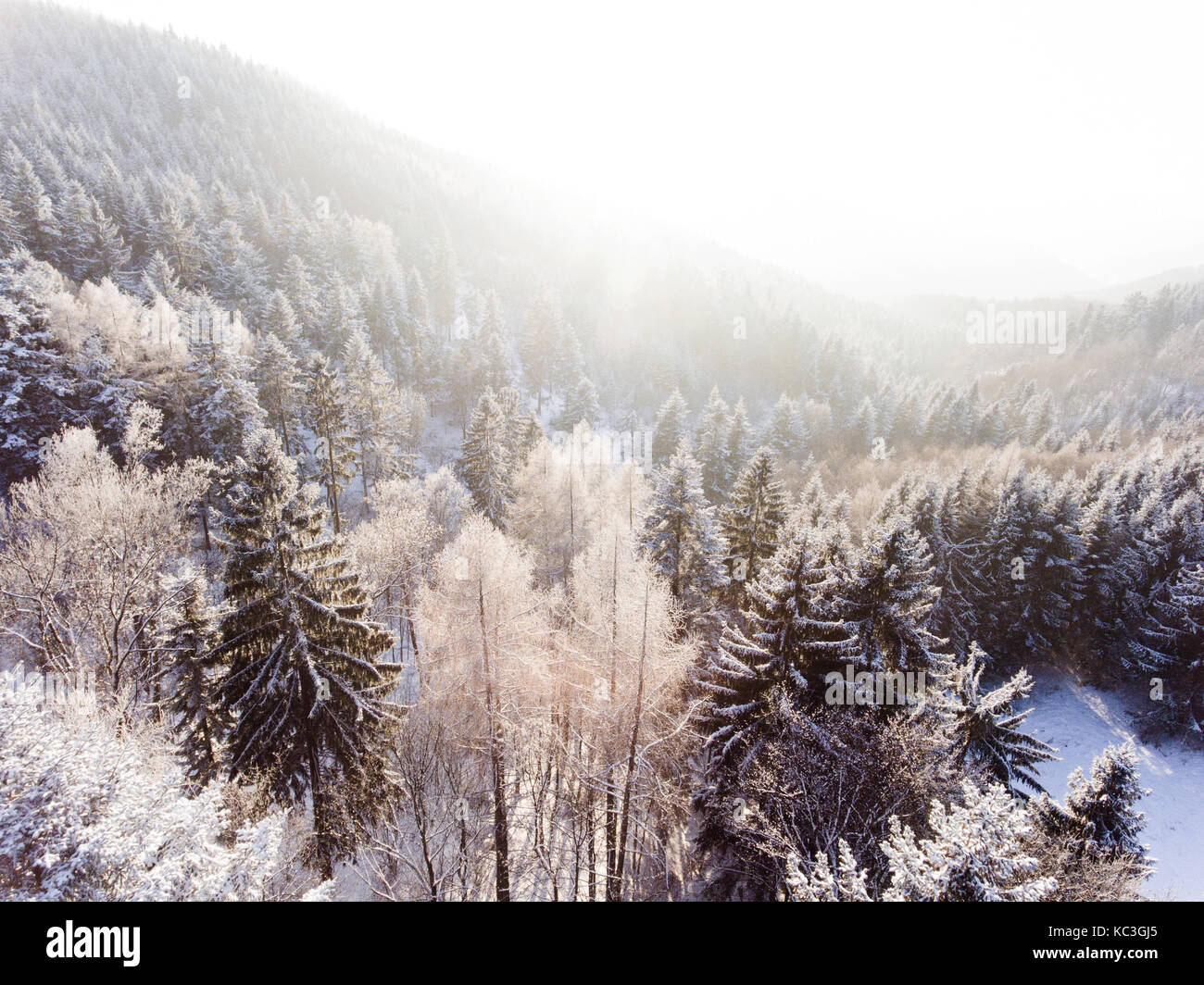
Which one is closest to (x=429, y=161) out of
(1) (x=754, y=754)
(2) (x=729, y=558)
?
(2) (x=729, y=558)

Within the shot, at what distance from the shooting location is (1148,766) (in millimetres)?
26391

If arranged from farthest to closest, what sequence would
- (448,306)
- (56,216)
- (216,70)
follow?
(216,70) → (448,306) → (56,216)

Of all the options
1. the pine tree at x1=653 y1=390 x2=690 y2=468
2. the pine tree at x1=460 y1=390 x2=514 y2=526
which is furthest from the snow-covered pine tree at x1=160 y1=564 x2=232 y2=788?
the pine tree at x1=653 y1=390 x2=690 y2=468

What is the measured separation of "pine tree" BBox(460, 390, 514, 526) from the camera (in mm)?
37625

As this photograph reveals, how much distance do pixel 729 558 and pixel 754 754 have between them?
13.0 meters

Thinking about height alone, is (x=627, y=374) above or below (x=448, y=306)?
below

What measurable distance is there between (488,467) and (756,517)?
20.8 metres

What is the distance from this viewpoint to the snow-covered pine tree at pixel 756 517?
26391mm

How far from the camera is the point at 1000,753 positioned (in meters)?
16.4

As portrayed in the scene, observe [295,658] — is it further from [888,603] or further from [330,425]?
[330,425]

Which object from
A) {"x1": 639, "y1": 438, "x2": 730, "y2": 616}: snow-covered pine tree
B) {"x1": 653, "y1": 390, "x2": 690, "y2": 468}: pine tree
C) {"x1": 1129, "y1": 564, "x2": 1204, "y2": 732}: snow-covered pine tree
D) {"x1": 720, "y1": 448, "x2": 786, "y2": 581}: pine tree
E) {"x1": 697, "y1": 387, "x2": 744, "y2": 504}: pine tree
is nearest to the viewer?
{"x1": 720, "y1": 448, "x2": 786, "y2": 581}: pine tree

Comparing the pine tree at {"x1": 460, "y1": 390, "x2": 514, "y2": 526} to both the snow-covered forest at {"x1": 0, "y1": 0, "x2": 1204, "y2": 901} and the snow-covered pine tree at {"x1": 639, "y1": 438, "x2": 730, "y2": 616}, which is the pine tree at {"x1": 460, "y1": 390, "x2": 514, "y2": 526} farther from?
the snow-covered pine tree at {"x1": 639, "y1": 438, "x2": 730, "y2": 616}

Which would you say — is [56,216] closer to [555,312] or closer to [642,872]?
[555,312]

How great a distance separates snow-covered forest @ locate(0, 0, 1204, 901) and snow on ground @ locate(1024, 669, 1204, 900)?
21 cm
